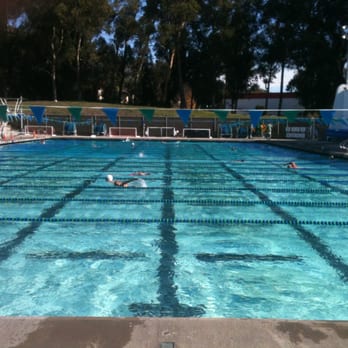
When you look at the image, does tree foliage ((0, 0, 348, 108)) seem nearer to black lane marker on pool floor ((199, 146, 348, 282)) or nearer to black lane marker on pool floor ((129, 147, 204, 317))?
black lane marker on pool floor ((199, 146, 348, 282))

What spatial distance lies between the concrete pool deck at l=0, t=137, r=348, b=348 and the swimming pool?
3.80 ft

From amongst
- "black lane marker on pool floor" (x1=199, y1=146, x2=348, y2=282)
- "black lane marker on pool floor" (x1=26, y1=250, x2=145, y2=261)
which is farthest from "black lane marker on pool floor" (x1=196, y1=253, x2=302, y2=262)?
"black lane marker on pool floor" (x1=26, y1=250, x2=145, y2=261)

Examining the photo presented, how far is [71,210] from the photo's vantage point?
24.2 feet

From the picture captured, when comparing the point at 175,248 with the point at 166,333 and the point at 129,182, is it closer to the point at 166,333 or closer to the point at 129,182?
the point at 166,333

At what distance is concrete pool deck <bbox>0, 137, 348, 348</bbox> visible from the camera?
242 cm

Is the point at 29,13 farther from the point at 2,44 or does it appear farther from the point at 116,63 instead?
the point at 116,63

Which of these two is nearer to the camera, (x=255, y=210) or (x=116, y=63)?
(x=255, y=210)

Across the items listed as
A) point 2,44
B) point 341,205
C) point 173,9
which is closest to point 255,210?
point 341,205

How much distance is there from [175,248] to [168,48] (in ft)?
141

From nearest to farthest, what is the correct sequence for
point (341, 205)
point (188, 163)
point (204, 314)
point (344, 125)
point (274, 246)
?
point (204, 314)
point (274, 246)
point (341, 205)
point (188, 163)
point (344, 125)

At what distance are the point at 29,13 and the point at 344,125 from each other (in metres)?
32.7

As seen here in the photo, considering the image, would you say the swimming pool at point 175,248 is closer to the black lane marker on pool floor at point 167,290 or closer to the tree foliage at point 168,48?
the black lane marker on pool floor at point 167,290

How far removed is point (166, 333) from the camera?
2549 mm

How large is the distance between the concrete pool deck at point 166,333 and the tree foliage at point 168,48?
3813 cm
